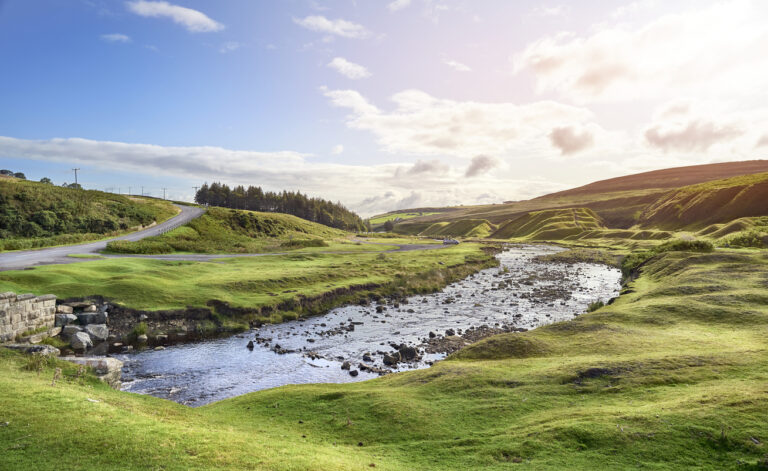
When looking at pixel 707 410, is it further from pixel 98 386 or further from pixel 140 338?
pixel 140 338

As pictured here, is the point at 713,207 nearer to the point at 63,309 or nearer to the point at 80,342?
the point at 80,342

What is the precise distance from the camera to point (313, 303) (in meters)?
49.8

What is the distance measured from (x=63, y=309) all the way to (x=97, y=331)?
15.6 feet

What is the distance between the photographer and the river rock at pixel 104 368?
21.5 metres

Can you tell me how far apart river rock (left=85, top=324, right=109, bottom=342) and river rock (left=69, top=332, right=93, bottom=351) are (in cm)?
86

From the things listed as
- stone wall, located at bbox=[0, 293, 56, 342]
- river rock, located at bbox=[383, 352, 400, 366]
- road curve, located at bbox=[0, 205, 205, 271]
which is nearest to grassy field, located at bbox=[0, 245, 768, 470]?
river rock, located at bbox=[383, 352, 400, 366]

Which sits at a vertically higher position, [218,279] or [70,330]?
[218,279]

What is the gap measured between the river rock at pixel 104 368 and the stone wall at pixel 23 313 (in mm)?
13052

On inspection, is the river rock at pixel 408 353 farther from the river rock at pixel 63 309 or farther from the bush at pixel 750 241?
the bush at pixel 750 241

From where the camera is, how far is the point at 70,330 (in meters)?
33.3

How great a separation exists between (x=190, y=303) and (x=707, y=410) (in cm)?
4317

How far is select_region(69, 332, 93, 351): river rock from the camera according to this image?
31.8 m

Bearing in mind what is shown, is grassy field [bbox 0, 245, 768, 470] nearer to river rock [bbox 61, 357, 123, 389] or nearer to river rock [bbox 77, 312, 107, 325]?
river rock [bbox 61, 357, 123, 389]

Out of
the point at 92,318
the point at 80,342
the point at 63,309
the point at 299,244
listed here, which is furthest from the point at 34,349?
the point at 299,244
